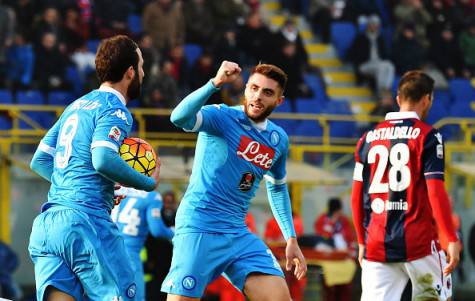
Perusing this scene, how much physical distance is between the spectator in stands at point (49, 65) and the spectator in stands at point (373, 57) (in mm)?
6341

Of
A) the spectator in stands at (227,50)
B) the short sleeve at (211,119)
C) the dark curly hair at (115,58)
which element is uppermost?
the spectator in stands at (227,50)

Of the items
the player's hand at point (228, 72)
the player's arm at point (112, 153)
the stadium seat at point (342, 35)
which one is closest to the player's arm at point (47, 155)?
the player's arm at point (112, 153)

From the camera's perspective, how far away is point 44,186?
17.5 m

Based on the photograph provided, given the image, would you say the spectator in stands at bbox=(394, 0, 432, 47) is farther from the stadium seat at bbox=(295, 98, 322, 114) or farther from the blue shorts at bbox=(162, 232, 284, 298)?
the blue shorts at bbox=(162, 232, 284, 298)

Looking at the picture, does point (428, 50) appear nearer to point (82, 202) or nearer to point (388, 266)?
point (388, 266)

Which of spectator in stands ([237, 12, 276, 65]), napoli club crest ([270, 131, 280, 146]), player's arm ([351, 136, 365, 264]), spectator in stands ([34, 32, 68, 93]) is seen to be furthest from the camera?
spectator in stands ([237, 12, 276, 65])

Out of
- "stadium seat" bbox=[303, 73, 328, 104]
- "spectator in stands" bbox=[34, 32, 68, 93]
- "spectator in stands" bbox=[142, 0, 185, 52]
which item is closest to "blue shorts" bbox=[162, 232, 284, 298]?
"spectator in stands" bbox=[34, 32, 68, 93]

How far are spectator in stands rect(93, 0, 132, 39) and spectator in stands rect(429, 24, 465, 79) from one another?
6.48 meters

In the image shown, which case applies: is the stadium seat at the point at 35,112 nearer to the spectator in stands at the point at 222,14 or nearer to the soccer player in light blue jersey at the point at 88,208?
the spectator in stands at the point at 222,14

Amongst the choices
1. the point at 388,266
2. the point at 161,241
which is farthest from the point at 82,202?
the point at 161,241

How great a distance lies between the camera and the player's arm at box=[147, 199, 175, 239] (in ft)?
41.3

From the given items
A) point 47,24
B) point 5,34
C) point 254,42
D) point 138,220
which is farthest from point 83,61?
point 138,220

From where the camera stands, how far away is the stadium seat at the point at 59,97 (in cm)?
1823

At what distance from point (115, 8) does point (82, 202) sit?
42.6ft
